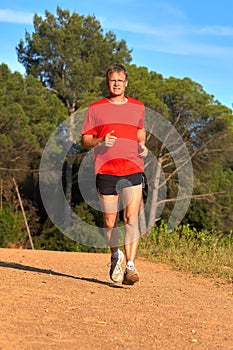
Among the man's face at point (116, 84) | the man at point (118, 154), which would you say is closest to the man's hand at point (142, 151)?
the man at point (118, 154)

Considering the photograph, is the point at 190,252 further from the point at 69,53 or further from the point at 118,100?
the point at 69,53

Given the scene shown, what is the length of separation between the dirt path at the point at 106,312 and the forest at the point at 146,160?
20.1 metres

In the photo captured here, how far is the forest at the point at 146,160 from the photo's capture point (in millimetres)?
29547

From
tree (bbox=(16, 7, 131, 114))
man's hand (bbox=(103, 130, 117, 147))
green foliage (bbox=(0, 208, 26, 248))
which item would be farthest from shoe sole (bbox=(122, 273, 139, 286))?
tree (bbox=(16, 7, 131, 114))

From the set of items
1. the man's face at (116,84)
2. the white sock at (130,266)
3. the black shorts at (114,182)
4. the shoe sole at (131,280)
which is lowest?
the shoe sole at (131,280)

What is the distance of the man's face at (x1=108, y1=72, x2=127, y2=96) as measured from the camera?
5.80m

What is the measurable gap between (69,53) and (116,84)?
32570mm

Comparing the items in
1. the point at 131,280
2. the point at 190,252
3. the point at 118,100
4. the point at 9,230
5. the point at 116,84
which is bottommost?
the point at 9,230

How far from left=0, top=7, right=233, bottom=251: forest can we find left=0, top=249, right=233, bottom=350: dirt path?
65.8 feet

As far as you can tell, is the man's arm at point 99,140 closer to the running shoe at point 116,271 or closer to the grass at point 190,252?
the running shoe at point 116,271

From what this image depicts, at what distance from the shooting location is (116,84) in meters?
5.82

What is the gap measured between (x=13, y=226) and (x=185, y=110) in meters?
10.8

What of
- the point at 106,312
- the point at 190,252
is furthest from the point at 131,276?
the point at 190,252

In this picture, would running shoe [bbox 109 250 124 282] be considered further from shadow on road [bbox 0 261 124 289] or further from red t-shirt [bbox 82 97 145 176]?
red t-shirt [bbox 82 97 145 176]
